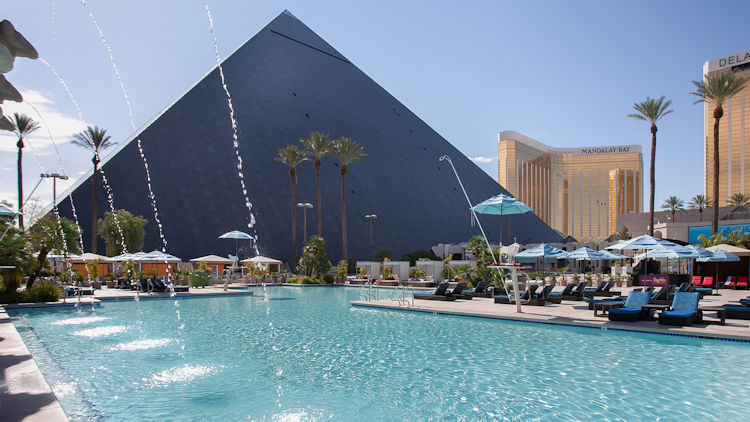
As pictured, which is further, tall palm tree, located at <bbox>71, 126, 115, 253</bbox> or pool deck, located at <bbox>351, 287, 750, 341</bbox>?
tall palm tree, located at <bbox>71, 126, 115, 253</bbox>

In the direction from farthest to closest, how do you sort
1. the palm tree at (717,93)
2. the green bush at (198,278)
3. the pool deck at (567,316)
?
the palm tree at (717,93)
the green bush at (198,278)
the pool deck at (567,316)

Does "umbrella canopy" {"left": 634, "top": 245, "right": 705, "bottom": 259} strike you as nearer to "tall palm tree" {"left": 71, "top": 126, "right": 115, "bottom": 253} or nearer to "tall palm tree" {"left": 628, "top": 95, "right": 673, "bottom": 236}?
"tall palm tree" {"left": 628, "top": 95, "right": 673, "bottom": 236}

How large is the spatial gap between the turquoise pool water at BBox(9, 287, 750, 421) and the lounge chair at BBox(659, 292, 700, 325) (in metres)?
0.87

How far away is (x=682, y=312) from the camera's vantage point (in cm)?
1229

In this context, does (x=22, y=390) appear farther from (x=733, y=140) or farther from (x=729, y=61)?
(x=733, y=140)

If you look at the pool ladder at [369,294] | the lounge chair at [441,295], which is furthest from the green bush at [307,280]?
the lounge chair at [441,295]

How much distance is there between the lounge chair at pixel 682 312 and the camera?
39.3 ft

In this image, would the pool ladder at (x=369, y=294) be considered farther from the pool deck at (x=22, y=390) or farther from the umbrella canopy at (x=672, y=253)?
the pool deck at (x=22, y=390)

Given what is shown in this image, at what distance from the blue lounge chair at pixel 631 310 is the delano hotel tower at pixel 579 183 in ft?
338

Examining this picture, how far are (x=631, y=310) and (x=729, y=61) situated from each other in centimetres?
8021

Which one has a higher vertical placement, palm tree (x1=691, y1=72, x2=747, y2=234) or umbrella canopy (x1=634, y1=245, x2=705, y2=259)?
palm tree (x1=691, y1=72, x2=747, y2=234)

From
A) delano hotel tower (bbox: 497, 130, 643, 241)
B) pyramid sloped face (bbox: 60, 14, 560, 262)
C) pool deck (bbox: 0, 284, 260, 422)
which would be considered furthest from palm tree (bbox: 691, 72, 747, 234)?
delano hotel tower (bbox: 497, 130, 643, 241)

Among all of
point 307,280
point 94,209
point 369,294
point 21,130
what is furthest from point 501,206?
point 21,130

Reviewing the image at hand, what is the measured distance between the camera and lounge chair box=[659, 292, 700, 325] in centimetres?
1197
